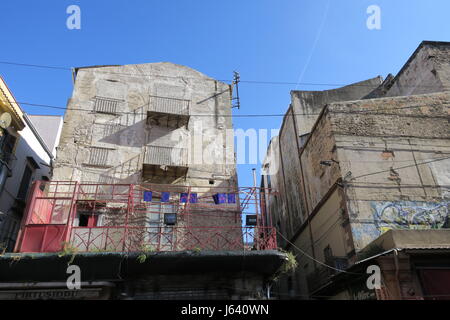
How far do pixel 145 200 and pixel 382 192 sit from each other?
28.8 feet

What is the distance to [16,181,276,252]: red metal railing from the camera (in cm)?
1102

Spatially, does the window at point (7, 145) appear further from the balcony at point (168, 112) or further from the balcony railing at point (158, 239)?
the balcony at point (168, 112)

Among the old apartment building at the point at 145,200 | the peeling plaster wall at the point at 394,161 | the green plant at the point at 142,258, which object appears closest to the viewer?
the green plant at the point at 142,258

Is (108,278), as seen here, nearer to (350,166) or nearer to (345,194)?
(345,194)

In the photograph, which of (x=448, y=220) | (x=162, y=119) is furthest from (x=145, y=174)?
(x=448, y=220)

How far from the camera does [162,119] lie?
14969 millimetres

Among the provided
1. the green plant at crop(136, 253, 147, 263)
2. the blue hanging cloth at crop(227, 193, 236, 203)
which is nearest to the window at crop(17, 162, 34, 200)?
the green plant at crop(136, 253, 147, 263)

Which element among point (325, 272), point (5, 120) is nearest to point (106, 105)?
point (5, 120)

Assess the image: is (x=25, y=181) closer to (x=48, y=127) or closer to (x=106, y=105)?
(x=106, y=105)

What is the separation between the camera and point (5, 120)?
13.5m

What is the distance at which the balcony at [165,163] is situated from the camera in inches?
532

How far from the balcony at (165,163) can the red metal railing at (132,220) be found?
528 mm

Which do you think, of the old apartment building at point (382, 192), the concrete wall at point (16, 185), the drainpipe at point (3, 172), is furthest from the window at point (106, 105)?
the old apartment building at point (382, 192)

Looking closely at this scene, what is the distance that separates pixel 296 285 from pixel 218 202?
8896 millimetres
